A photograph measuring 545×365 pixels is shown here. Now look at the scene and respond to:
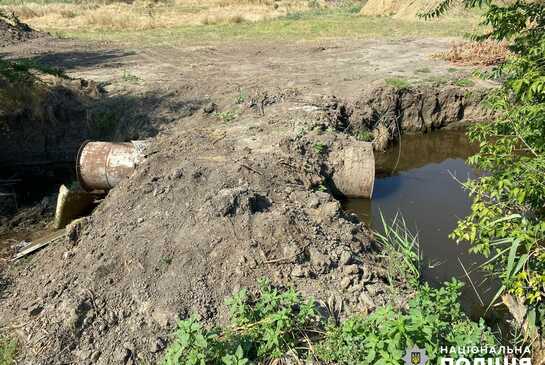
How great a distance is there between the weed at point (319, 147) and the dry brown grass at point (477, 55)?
26.9ft

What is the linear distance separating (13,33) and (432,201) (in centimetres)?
2076

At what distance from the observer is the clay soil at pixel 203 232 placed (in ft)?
15.2

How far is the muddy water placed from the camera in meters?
6.21

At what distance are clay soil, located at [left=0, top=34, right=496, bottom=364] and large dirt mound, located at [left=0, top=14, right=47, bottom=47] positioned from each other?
11.9m

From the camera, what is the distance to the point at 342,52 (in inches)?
657

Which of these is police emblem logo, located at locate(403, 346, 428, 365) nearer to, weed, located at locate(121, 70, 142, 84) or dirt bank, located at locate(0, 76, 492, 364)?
dirt bank, located at locate(0, 76, 492, 364)

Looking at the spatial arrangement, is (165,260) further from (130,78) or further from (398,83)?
(130,78)

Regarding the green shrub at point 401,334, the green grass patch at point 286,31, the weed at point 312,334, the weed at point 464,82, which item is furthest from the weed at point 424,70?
the green shrub at point 401,334


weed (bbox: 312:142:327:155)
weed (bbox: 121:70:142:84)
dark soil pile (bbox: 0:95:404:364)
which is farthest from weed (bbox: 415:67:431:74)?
weed (bbox: 121:70:142:84)

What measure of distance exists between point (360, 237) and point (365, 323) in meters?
2.05

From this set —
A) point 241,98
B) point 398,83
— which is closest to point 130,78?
point 241,98

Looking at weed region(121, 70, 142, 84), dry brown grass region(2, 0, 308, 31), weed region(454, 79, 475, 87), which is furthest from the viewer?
dry brown grass region(2, 0, 308, 31)

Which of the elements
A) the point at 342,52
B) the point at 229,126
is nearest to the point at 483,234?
the point at 229,126

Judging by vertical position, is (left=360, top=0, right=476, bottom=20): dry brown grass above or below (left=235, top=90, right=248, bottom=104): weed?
above
